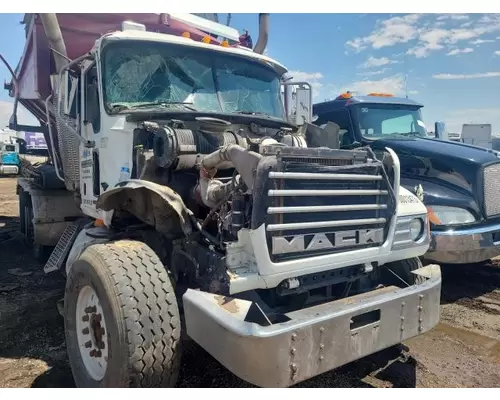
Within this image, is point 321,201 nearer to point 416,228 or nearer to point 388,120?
point 416,228

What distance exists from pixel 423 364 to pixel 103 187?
10.5 feet

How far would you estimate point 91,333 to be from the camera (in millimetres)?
3137

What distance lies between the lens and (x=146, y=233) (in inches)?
149

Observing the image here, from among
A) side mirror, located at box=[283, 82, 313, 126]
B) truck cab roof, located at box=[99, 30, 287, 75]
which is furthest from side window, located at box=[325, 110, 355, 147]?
truck cab roof, located at box=[99, 30, 287, 75]

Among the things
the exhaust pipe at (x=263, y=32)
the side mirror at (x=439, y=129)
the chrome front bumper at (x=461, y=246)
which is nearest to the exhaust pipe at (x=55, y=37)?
the exhaust pipe at (x=263, y=32)

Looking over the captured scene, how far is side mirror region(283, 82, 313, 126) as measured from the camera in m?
5.19

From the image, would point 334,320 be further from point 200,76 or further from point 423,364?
point 200,76

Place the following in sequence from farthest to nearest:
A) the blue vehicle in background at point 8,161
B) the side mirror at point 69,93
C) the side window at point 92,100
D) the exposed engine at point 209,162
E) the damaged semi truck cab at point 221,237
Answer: the blue vehicle in background at point 8,161 < the side mirror at point 69,93 < the side window at point 92,100 < the exposed engine at point 209,162 < the damaged semi truck cab at point 221,237

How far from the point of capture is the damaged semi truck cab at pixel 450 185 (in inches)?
199

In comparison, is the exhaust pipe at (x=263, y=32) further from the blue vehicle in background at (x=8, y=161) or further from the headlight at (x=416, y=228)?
the blue vehicle in background at (x=8, y=161)

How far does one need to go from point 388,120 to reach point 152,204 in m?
5.23

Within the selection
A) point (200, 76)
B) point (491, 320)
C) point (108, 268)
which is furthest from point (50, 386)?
point (491, 320)

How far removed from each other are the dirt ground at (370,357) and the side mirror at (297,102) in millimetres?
2609

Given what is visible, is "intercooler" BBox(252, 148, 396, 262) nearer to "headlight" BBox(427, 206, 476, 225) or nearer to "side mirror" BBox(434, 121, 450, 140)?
"headlight" BBox(427, 206, 476, 225)
